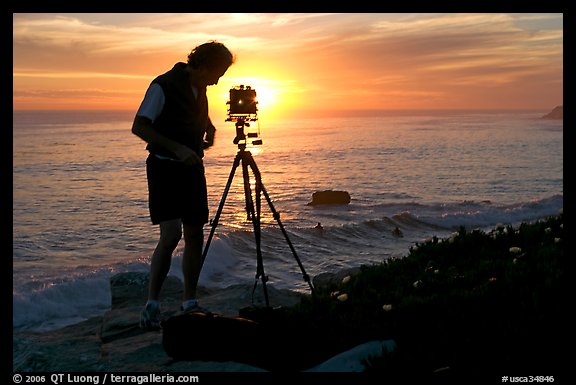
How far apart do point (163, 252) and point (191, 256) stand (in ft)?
1.24

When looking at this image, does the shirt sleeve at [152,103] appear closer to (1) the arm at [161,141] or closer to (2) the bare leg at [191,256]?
(1) the arm at [161,141]

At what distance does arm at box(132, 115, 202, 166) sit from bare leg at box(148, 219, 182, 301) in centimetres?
71

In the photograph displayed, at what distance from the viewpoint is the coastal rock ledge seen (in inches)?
198

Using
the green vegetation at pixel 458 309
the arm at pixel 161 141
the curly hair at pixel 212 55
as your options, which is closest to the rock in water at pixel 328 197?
the green vegetation at pixel 458 309

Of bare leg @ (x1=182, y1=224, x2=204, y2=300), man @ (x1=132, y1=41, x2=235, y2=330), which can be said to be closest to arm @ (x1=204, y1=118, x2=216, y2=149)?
man @ (x1=132, y1=41, x2=235, y2=330)

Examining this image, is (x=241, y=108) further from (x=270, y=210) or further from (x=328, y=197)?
(x=328, y=197)

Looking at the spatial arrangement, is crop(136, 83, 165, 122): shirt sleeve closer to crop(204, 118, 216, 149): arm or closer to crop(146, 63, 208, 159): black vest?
crop(146, 63, 208, 159): black vest

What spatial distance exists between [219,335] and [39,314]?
6265 mm

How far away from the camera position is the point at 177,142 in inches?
215

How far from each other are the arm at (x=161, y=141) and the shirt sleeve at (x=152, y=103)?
0.06 m

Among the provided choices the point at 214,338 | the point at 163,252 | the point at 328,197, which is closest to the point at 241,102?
the point at 163,252

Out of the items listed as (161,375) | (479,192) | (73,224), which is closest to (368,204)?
(479,192)

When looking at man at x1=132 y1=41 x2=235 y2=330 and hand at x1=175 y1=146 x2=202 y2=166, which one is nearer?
hand at x1=175 y1=146 x2=202 y2=166

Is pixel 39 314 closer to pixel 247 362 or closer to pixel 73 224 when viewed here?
→ pixel 247 362
